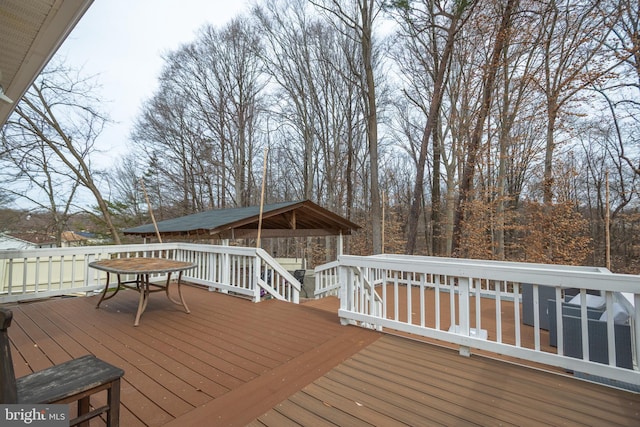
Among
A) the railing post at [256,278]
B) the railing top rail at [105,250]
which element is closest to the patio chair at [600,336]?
the railing post at [256,278]

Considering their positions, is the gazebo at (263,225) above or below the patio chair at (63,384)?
above

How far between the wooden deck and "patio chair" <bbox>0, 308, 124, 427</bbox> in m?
0.50

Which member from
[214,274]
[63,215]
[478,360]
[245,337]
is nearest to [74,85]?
[63,215]

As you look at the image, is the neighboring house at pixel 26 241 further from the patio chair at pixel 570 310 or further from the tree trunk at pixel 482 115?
the patio chair at pixel 570 310

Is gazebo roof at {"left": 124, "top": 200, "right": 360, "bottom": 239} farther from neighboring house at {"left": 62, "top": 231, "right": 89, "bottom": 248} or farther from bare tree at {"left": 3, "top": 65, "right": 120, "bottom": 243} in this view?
neighboring house at {"left": 62, "top": 231, "right": 89, "bottom": 248}

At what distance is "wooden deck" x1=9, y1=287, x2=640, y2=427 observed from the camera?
1.82 m

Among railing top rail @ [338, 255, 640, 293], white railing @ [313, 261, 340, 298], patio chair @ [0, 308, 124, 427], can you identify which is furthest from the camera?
white railing @ [313, 261, 340, 298]

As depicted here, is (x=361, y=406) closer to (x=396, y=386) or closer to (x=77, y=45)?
(x=396, y=386)

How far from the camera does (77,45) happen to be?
8750mm

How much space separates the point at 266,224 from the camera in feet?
24.4

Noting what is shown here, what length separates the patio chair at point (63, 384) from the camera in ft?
3.31

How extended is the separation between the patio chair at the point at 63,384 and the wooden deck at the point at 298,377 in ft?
1.63

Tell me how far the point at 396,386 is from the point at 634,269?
13.1 metres

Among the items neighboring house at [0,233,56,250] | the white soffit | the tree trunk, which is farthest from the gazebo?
neighboring house at [0,233,56,250]
